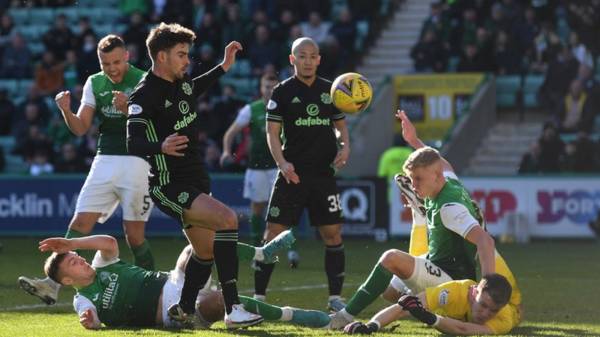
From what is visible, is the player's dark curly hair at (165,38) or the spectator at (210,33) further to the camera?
the spectator at (210,33)

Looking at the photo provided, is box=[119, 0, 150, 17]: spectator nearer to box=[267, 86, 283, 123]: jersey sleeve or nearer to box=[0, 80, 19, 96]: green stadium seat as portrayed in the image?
box=[0, 80, 19, 96]: green stadium seat

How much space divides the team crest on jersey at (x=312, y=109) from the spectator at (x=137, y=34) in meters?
14.8

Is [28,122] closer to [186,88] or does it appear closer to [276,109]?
[276,109]

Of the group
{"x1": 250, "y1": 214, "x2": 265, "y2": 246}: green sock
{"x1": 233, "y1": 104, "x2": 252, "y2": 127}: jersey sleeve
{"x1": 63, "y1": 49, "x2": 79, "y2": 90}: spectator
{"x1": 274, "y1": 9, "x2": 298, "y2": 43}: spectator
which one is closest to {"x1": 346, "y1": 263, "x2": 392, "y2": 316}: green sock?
{"x1": 250, "y1": 214, "x2": 265, "y2": 246}: green sock

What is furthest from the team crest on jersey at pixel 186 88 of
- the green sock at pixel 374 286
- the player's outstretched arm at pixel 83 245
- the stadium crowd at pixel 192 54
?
the stadium crowd at pixel 192 54

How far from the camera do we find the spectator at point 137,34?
25766 millimetres

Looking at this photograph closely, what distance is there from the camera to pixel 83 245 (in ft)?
30.6

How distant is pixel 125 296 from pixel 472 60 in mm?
→ 15494

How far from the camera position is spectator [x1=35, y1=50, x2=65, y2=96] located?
26234 mm

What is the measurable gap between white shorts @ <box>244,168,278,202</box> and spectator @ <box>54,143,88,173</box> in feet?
25.4

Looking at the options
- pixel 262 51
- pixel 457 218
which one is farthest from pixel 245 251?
pixel 262 51

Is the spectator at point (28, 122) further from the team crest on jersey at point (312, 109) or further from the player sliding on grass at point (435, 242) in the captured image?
the player sliding on grass at point (435, 242)

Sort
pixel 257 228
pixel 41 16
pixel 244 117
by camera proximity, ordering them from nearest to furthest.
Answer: pixel 244 117 → pixel 257 228 → pixel 41 16

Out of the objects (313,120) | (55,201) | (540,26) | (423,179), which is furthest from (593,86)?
(423,179)
